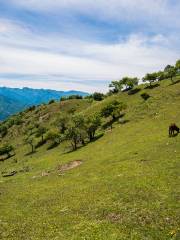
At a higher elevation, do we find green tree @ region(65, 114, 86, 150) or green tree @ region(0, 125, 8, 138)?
green tree @ region(65, 114, 86, 150)

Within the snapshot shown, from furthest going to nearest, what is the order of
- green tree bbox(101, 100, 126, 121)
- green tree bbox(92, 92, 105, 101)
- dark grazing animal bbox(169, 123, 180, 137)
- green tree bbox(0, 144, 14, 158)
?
green tree bbox(92, 92, 105, 101), green tree bbox(0, 144, 14, 158), green tree bbox(101, 100, 126, 121), dark grazing animal bbox(169, 123, 180, 137)

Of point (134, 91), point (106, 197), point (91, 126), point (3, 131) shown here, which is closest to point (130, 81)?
point (134, 91)

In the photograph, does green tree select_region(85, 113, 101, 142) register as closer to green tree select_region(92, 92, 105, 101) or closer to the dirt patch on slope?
the dirt patch on slope

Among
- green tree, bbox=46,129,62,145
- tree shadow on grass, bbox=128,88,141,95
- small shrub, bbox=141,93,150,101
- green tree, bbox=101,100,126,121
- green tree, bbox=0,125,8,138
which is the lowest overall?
green tree, bbox=0,125,8,138

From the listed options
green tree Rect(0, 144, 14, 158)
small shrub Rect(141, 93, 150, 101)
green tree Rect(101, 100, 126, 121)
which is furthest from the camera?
green tree Rect(0, 144, 14, 158)

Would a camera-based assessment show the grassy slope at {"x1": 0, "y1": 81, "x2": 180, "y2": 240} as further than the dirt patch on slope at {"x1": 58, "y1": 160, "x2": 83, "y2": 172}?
No

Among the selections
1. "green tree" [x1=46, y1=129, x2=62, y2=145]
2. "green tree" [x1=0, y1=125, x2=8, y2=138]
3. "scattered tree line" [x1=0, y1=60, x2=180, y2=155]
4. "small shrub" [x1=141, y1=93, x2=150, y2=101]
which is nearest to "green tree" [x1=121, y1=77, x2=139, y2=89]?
"scattered tree line" [x1=0, y1=60, x2=180, y2=155]

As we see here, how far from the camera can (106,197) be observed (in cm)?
3706

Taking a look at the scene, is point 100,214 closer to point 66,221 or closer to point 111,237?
point 66,221

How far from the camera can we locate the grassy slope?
28400 millimetres

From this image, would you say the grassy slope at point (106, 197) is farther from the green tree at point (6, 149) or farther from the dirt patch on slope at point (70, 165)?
the green tree at point (6, 149)

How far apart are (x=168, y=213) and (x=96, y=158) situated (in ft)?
116

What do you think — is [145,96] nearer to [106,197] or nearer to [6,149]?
[6,149]

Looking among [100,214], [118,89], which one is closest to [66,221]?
[100,214]
